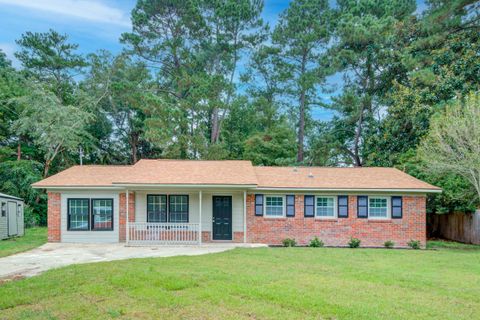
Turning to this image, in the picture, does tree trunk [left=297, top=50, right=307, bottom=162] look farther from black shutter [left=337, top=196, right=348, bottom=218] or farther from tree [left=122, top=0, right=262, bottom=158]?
black shutter [left=337, top=196, right=348, bottom=218]

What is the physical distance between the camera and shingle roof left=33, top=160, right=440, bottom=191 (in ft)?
53.1

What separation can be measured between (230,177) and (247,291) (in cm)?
927

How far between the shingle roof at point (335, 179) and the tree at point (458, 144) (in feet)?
3.69

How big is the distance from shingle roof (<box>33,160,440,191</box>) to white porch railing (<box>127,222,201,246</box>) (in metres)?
1.75

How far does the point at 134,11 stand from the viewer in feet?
100

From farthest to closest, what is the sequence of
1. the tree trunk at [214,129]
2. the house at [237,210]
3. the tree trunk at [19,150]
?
the tree trunk at [214,129] < the tree trunk at [19,150] < the house at [237,210]

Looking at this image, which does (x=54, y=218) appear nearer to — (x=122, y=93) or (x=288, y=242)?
(x=288, y=242)

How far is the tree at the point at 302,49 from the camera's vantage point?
29.2m

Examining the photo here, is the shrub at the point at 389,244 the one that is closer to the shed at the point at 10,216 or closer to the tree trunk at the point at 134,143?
the shed at the point at 10,216

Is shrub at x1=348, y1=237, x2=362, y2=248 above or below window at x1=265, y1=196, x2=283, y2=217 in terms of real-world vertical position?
below

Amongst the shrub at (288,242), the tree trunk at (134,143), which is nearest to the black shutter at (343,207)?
the shrub at (288,242)

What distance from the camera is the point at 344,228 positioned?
16.6m

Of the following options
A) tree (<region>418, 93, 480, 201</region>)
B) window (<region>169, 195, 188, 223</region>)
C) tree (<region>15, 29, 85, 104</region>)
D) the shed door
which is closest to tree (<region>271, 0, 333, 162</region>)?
tree (<region>418, 93, 480, 201</region>)

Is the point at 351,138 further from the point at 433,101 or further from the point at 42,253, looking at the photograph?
the point at 42,253
